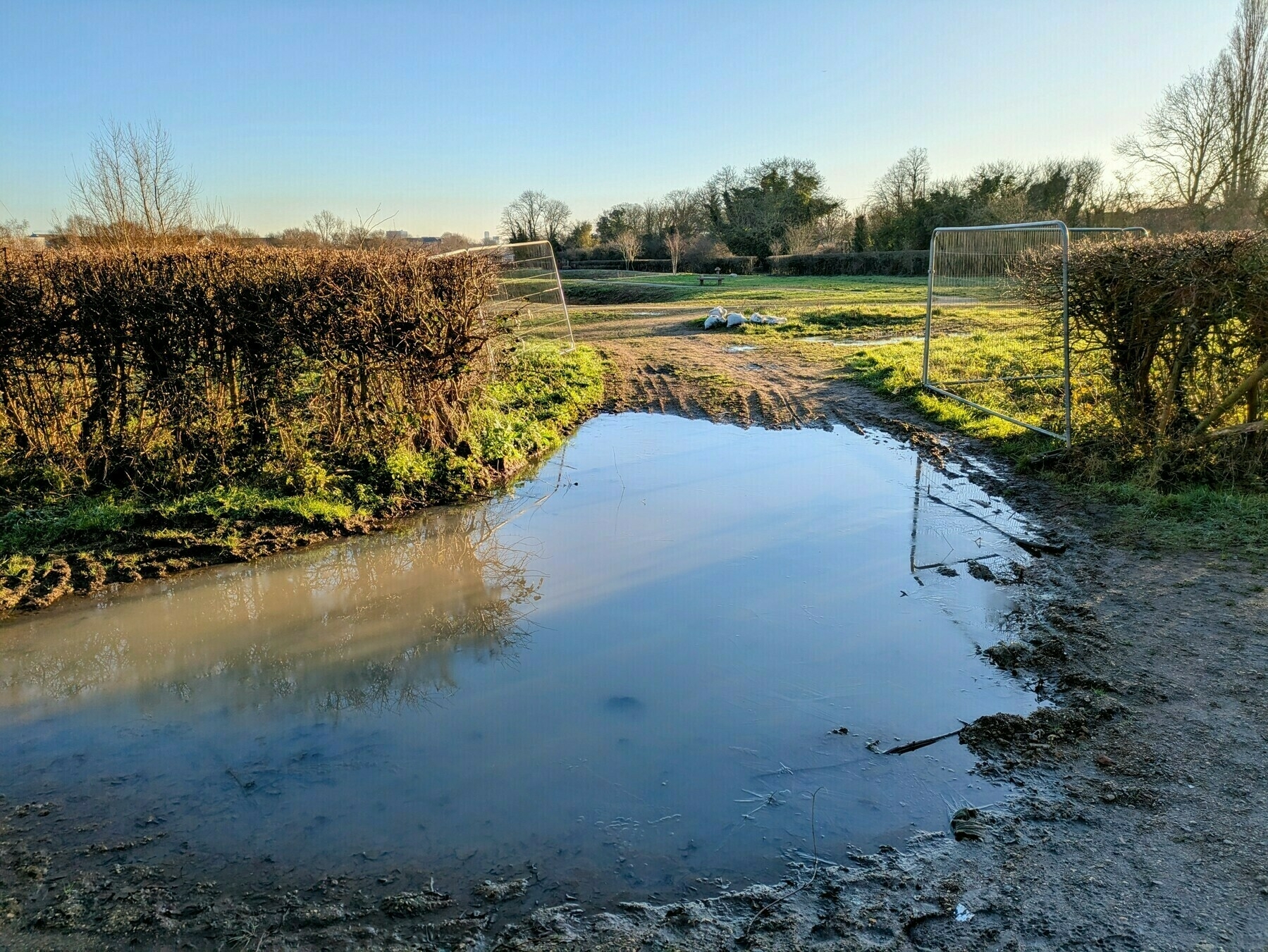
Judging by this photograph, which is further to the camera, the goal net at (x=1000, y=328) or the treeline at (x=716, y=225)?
the treeline at (x=716, y=225)

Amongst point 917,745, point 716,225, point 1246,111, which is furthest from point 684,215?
point 917,745

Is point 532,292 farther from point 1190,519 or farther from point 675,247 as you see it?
point 675,247

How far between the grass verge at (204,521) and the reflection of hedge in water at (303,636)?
0.42 meters

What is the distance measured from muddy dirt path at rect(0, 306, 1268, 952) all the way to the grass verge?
9.76 ft

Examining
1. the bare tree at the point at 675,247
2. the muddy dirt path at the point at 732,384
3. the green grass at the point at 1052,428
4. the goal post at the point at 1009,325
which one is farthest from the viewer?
the bare tree at the point at 675,247

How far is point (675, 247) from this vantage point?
149 feet

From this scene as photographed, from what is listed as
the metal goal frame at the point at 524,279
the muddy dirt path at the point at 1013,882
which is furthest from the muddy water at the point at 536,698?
the metal goal frame at the point at 524,279

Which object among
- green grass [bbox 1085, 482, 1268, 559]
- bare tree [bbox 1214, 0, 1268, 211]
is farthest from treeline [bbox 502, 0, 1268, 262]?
green grass [bbox 1085, 482, 1268, 559]

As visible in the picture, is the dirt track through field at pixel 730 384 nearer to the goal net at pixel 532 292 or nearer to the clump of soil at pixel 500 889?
the goal net at pixel 532 292

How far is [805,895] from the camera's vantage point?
3219 millimetres

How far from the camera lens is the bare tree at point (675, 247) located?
44.9 metres

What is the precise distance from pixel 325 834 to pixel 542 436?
284 inches

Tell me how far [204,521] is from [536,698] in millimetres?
4107

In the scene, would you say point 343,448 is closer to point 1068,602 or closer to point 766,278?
point 1068,602
